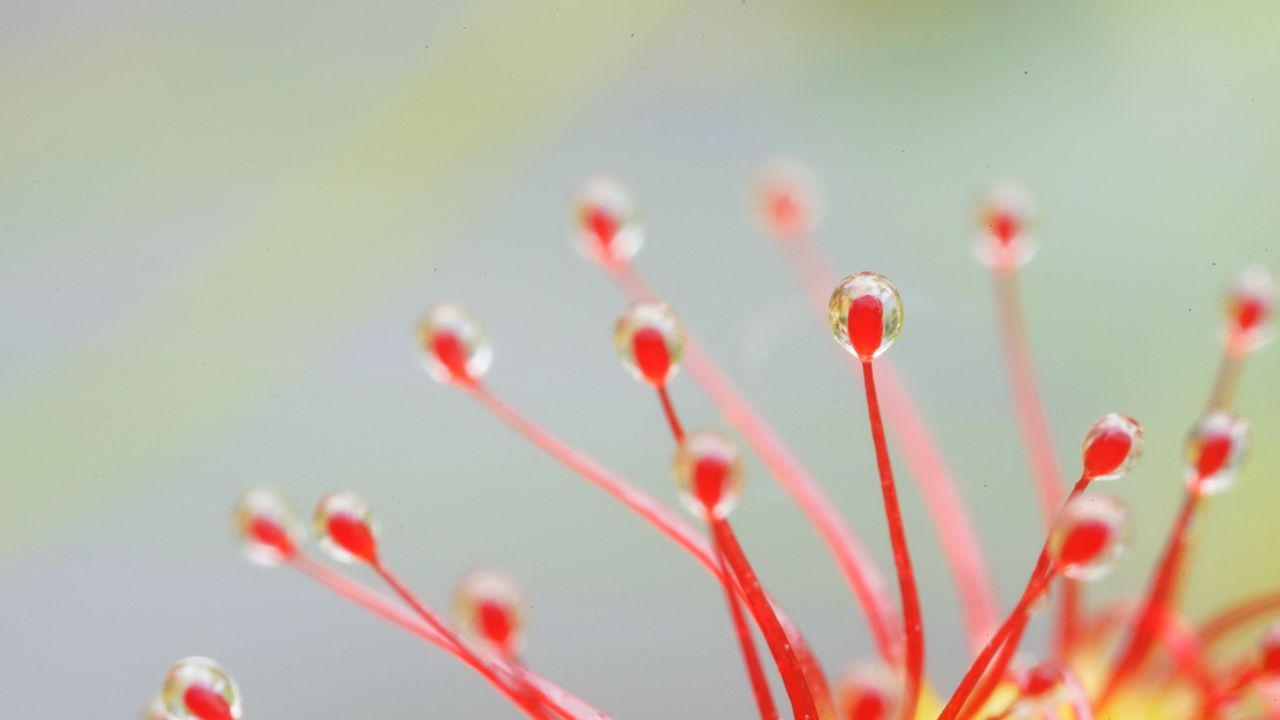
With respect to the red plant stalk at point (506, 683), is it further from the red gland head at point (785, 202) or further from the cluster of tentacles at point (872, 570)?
the red gland head at point (785, 202)

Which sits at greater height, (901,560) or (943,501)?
(943,501)

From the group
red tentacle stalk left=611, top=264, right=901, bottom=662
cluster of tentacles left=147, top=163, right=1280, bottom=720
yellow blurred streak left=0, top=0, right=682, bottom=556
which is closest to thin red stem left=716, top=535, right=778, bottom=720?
cluster of tentacles left=147, top=163, right=1280, bottom=720

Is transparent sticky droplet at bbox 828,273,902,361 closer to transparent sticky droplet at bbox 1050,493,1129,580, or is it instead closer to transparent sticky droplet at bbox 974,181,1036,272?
transparent sticky droplet at bbox 1050,493,1129,580

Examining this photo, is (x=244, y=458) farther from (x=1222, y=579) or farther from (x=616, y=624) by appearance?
(x=1222, y=579)

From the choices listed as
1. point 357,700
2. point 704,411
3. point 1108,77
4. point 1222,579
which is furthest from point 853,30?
point 357,700

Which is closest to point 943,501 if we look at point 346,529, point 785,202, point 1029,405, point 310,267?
point 1029,405

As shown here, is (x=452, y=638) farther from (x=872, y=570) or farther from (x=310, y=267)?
(x=310, y=267)
